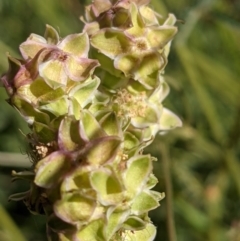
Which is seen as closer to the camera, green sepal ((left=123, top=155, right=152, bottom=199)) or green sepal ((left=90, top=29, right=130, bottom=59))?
green sepal ((left=123, top=155, right=152, bottom=199))

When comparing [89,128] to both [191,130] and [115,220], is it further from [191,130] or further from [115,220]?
[191,130]

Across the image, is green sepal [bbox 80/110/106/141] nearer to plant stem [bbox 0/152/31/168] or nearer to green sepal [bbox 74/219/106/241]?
green sepal [bbox 74/219/106/241]

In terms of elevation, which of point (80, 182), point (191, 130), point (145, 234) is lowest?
point (191, 130)

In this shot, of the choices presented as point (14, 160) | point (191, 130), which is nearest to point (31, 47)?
point (14, 160)

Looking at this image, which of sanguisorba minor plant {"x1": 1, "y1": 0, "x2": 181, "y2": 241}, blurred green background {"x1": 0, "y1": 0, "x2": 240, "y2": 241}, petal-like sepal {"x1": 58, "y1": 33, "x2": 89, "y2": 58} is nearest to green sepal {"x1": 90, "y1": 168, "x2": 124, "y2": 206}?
sanguisorba minor plant {"x1": 1, "y1": 0, "x2": 181, "y2": 241}

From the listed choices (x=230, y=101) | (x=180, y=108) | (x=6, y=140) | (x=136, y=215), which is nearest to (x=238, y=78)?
(x=230, y=101)

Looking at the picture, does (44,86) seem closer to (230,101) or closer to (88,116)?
(88,116)
